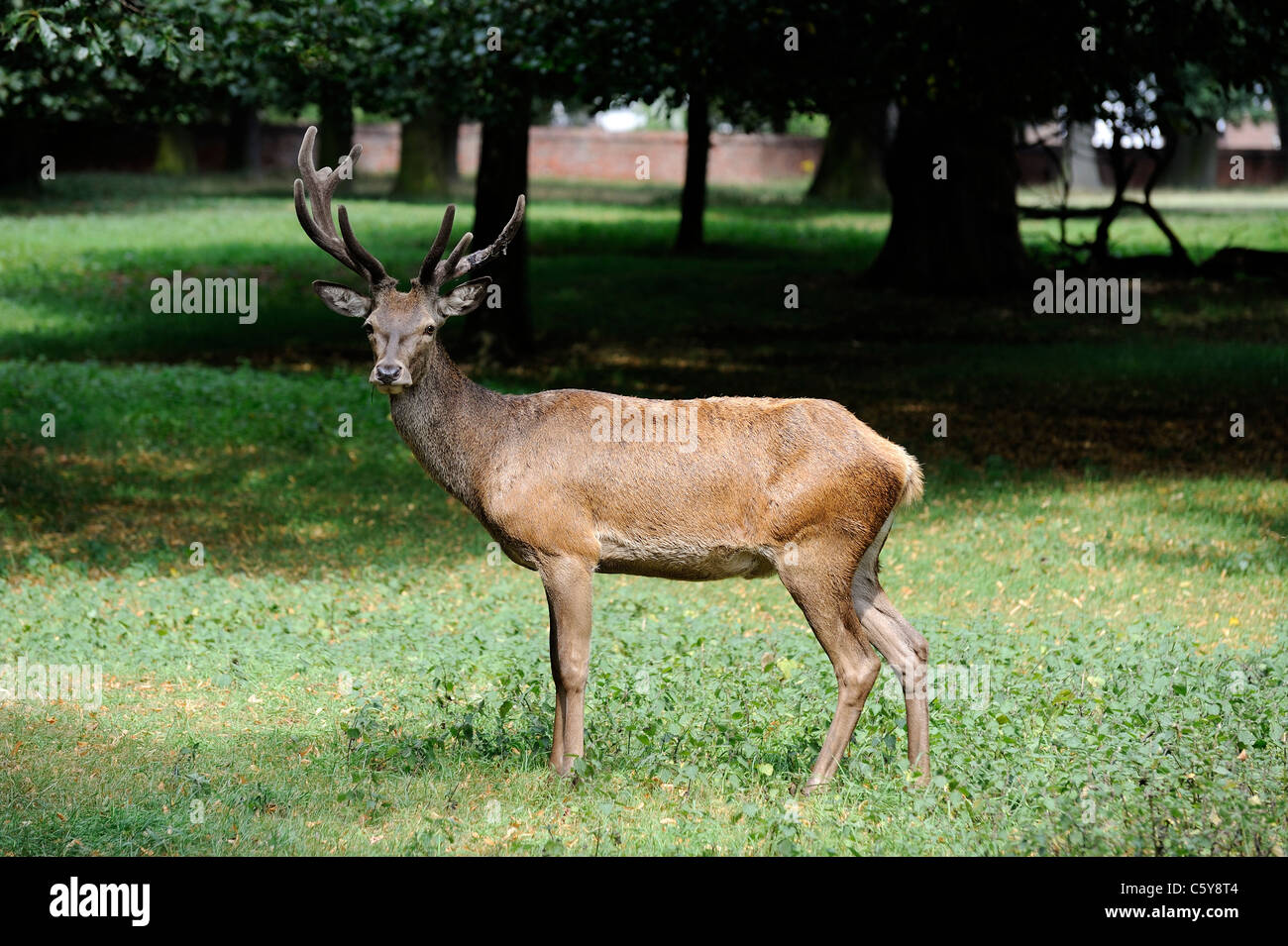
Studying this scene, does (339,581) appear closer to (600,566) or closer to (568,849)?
(600,566)

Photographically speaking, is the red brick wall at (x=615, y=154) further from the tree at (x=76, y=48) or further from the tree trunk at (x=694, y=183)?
the tree at (x=76, y=48)

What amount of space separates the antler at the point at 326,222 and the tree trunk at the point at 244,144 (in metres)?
45.7

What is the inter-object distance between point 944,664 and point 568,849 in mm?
3019

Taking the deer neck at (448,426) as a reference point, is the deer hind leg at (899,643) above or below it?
below

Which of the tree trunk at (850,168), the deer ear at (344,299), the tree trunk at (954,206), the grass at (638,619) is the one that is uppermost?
the tree trunk at (850,168)

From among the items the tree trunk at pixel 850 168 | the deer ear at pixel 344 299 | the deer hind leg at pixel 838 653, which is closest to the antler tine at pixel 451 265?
the deer ear at pixel 344 299

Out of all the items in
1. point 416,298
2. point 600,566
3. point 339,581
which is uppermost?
point 416,298

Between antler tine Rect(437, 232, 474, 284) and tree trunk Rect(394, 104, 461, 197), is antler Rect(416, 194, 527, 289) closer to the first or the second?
antler tine Rect(437, 232, 474, 284)

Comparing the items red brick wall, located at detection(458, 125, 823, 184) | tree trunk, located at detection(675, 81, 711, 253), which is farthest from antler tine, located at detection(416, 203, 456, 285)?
red brick wall, located at detection(458, 125, 823, 184)

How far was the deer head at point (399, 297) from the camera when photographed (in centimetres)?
652

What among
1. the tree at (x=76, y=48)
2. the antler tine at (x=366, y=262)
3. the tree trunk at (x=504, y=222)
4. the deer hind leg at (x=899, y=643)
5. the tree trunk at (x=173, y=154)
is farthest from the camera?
the tree trunk at (x=173, y=154)

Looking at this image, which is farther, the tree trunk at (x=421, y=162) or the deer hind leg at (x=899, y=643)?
the tree trunk at (x=421, y=162)

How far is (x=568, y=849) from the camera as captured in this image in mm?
5883
